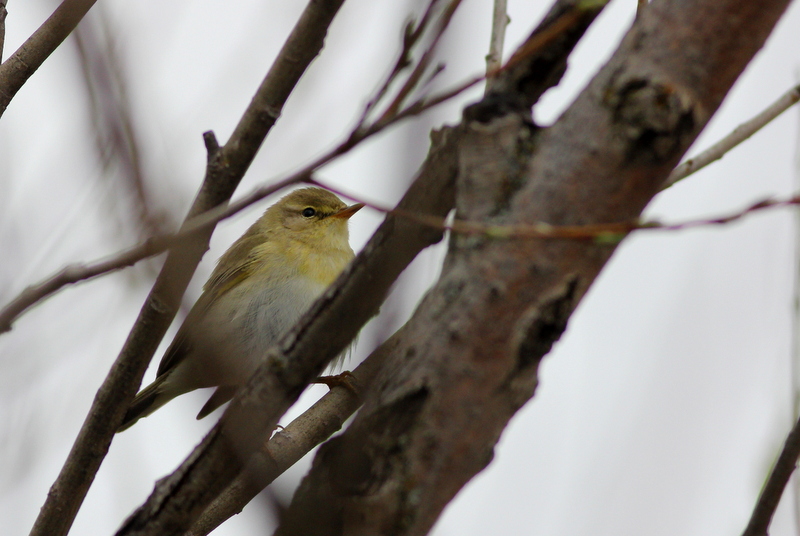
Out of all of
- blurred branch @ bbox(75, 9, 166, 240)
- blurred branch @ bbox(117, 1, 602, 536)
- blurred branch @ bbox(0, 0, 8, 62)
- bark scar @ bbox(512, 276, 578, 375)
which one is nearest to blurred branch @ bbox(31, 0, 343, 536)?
blurred branch @ bbox(75, 9, 166, 240)

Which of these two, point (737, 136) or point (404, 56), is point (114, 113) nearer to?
point (404, 56)

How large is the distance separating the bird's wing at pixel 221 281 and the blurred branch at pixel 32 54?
281cm

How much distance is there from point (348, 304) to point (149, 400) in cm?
491

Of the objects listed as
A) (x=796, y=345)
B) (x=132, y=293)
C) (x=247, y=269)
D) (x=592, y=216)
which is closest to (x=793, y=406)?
(x=796, y=345)

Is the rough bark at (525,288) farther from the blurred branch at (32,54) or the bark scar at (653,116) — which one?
the blurred branch at (32,54)

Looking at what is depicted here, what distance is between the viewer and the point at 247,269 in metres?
6.62

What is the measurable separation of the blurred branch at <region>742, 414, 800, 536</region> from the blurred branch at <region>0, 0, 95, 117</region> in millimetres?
3329

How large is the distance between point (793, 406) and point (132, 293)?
2.91m

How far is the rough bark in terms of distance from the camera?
57.7 inches

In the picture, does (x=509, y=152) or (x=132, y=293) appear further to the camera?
(x=132, y=293)

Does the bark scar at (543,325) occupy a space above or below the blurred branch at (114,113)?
below

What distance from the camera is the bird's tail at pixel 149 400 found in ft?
20.2

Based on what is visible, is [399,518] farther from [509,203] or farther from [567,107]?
[567,107]

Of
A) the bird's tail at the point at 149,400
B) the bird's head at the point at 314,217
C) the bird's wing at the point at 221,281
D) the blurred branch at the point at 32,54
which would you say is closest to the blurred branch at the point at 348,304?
the blurred branch at the point at 32,54
